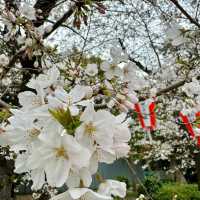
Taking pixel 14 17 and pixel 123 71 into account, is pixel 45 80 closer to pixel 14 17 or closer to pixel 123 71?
pixel 123 71

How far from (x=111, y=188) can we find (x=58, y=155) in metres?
0.15

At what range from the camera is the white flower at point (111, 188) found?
785 mm

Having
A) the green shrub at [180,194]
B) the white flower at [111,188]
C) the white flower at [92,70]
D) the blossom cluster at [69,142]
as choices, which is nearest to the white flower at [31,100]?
the blossom cluster at [69,142]

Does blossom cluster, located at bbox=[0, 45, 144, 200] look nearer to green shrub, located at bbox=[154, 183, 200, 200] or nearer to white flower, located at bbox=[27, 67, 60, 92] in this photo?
white flower, located at bbox=[27, 67, 60, 92]

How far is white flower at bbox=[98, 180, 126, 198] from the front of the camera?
0.78 metres

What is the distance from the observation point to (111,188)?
0.80 metres

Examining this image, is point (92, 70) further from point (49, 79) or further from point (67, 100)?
point (67, 100)

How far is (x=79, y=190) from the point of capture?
0.70 m

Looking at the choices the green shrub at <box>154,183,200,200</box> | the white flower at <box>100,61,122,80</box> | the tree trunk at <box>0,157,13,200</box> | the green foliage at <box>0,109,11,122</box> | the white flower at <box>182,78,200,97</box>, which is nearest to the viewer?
the green foliage at <box>0,109,11,122</box>

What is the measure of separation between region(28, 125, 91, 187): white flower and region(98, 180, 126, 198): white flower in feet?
0.32

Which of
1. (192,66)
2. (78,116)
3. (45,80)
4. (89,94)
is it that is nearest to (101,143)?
(78,116)

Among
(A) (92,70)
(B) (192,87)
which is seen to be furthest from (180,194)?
(A) (92,70)

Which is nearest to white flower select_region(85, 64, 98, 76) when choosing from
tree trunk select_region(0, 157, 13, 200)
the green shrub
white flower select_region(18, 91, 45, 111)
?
white flower select_region(18, 91, 45, 111)

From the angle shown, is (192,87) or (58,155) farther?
(192,87)
